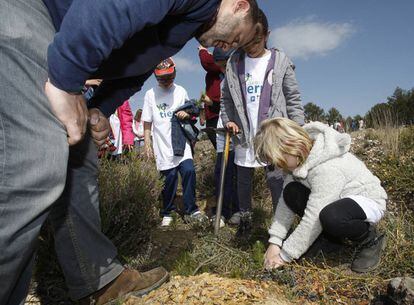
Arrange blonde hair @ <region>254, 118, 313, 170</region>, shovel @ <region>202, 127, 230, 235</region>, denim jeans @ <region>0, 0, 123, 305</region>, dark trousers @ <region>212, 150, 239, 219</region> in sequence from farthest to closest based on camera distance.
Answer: dark trousers @ <region>212, 150, 239, 219</region>
shovel @ <region>202, 127, 230, 235</region>
blonde hair @ <region>254, 118, 313, 170</region>
denim jeans @ <region>0, 0, 123, 305</region>

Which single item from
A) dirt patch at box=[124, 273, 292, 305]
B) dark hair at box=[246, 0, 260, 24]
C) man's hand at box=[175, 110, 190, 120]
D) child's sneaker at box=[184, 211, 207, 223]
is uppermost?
dark hair at box=[246, 0, 260, 24]

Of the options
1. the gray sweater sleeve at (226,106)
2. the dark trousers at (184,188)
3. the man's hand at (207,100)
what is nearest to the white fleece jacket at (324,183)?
the gray sweater sleeve at (226,106)

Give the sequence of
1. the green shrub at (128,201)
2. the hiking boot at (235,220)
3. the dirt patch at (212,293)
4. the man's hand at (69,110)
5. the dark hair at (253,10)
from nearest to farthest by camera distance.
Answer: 1. the man's hand at (69,110)
2. the dark hair at (253,10)
3. the dirt patch at (212,293)
4. the green shrub at (128,201)
5. the hiking boot at (235,220)

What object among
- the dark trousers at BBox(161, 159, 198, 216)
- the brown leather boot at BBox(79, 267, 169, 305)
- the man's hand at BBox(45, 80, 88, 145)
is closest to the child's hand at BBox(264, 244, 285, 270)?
the brown leather boot at BBox(79, 267, 169, 305)

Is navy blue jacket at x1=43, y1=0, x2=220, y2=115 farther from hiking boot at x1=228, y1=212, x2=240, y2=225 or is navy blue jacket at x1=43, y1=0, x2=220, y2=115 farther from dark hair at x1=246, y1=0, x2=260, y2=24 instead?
hiking boot at x1=228, y1=212, x2=240, y2=225

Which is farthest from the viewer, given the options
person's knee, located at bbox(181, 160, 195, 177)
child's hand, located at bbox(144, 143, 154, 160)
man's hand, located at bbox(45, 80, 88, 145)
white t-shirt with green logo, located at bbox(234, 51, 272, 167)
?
child's hand, located at bbox(144, 143, 154, 160)

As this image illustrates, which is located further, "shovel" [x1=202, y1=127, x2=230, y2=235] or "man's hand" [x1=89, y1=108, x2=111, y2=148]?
"shovel" [x1=202, y1=127, x2=230, y2=235]

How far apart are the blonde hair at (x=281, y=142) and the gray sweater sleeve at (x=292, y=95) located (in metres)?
0.97

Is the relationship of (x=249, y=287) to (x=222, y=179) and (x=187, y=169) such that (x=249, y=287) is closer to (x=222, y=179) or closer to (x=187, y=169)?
(x=222, y=179)

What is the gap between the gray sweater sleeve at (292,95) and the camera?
376cm

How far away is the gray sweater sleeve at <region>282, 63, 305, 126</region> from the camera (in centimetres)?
376

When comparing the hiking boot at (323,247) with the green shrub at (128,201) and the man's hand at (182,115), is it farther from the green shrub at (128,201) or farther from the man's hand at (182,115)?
the man's hand at (182,115)

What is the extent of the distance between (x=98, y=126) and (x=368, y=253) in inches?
74.4

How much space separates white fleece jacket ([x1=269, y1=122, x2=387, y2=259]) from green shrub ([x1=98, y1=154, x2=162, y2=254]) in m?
1.26
